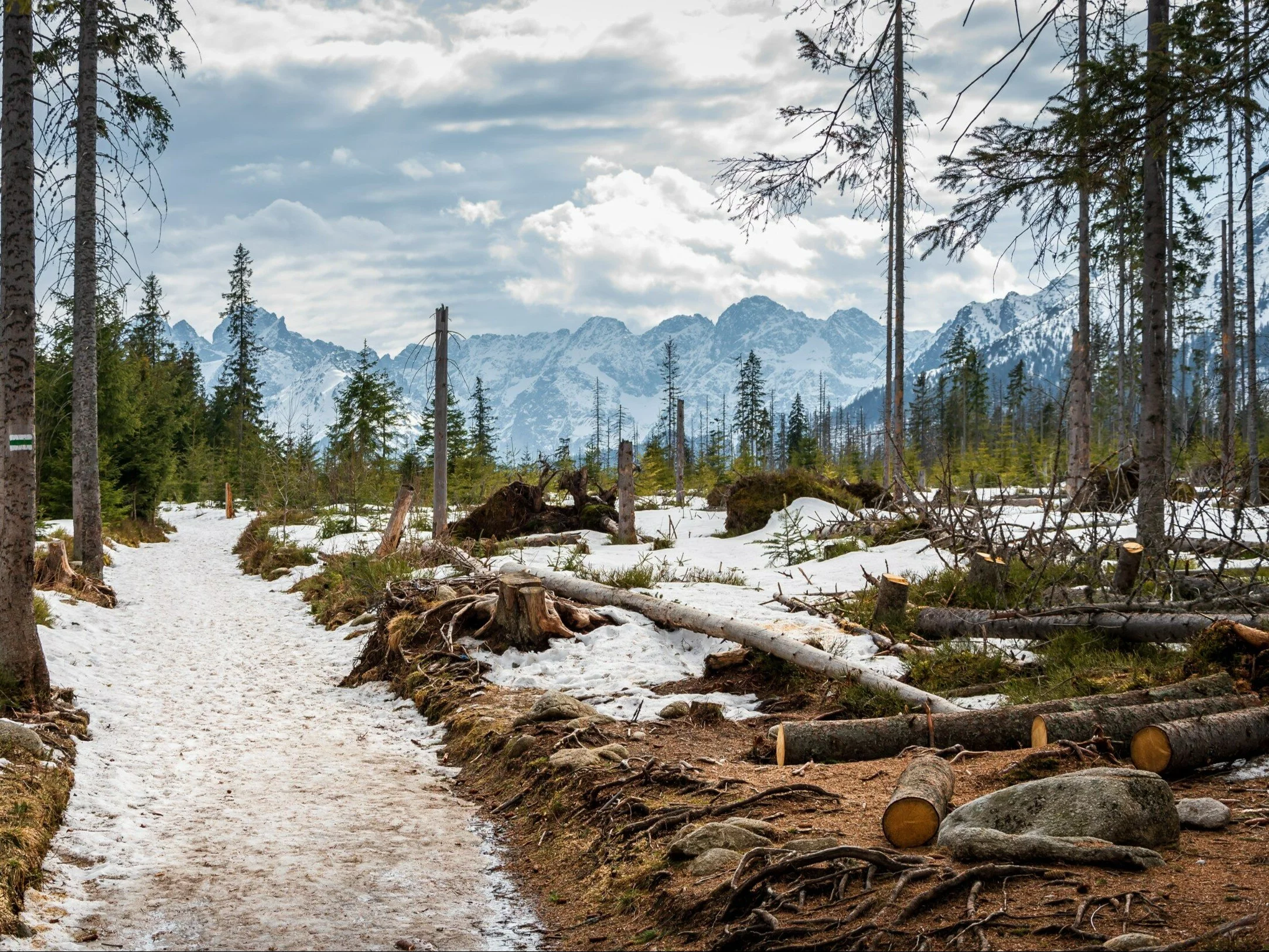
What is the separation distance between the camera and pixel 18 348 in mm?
6898

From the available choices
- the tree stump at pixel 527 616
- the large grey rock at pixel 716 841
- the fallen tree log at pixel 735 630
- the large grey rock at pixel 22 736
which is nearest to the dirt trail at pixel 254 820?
the large grey rock at pixel 22 736

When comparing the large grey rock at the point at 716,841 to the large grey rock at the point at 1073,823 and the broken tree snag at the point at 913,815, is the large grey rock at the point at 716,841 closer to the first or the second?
the broken tree snag at the point at 913,815

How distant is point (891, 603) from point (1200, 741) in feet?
14.1

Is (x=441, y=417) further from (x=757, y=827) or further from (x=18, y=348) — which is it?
(x=757, y=827)

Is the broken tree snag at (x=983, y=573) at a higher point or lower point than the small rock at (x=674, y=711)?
higher

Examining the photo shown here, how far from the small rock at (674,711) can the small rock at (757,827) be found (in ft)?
9.24

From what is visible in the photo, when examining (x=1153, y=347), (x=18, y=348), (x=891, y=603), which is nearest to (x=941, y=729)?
(x=891, y=603)

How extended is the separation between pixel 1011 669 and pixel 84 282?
50.7ft

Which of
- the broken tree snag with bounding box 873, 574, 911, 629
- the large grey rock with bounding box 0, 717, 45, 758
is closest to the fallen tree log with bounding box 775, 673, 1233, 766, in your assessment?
the broken tree snag with bounding box 873, 574, 911, 629

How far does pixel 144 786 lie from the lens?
242 inches

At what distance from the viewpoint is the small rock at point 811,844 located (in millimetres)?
3924

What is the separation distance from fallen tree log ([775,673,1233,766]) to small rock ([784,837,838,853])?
1.75m

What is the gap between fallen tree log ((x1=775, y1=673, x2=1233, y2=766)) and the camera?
5.36m

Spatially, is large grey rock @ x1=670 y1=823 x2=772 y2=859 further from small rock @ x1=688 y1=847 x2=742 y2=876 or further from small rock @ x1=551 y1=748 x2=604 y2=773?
small rock @ x1=551 y1=748 x2=604 y2=773
